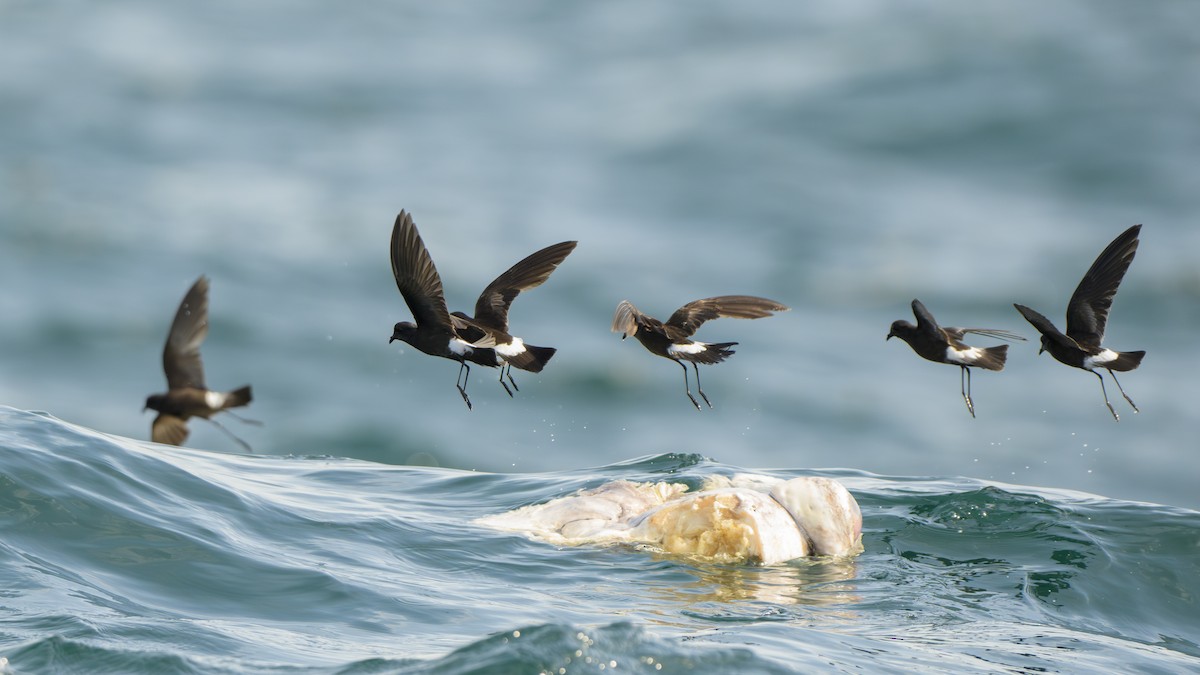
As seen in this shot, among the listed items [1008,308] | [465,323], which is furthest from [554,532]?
[1008,308]

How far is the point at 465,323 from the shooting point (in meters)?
7.42

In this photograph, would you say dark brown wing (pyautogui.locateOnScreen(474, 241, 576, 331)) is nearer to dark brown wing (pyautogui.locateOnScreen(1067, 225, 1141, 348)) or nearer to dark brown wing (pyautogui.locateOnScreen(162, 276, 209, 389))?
dark brown wing (pyautogui.locateOnScreen(162, 276, 209, 389))

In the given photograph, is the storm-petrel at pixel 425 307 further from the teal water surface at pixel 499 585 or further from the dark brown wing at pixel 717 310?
the teal water surface at pixel 499 585

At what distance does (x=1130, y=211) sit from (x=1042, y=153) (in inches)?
71.5

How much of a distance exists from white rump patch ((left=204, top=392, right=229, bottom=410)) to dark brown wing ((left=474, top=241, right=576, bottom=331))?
2.16m

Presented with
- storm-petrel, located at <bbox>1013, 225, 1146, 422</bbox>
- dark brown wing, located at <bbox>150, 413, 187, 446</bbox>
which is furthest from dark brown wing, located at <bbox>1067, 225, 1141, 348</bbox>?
dark brown wing, located at <bbox>150, 413, 187, 446</bbox>

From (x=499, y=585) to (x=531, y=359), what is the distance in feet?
5.38

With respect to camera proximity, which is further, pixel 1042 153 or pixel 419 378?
pixel 1042 153

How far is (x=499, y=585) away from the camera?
7.86 meters

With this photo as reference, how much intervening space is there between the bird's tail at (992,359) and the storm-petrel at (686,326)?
1160mm

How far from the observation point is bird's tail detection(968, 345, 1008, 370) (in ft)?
24.8

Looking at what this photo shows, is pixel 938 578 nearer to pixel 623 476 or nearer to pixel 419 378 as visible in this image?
pixel 623 476

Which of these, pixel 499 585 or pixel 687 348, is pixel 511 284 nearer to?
pixel 687 348

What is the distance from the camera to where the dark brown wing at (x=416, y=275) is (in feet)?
21.9
